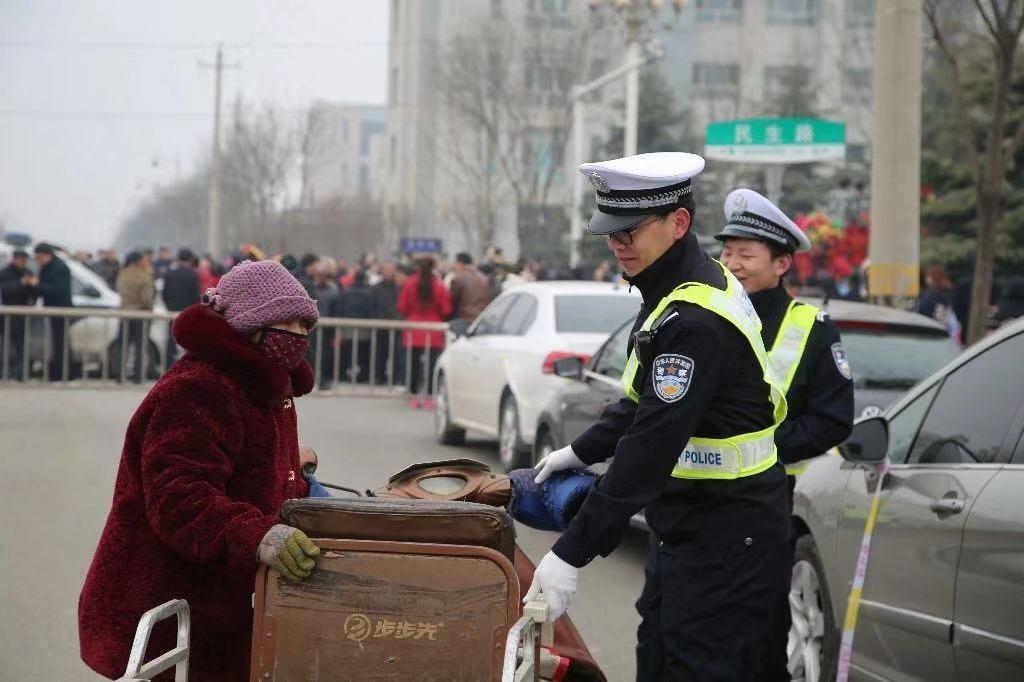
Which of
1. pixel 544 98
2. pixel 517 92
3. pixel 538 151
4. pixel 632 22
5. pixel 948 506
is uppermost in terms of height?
pixel 517 92

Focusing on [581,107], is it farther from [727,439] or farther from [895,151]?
[727,439]

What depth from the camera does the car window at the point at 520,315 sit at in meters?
13.1

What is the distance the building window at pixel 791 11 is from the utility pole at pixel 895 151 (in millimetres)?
55067

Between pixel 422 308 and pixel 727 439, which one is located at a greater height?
pixel 727 439

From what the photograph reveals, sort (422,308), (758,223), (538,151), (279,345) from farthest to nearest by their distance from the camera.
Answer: (538,151)
(422,308)
(758,223)
(279,345)

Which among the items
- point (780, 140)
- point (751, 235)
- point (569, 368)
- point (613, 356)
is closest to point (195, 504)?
point (751, 235)

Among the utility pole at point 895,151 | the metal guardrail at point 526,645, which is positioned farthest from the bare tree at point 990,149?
the metal guardrail at point 526,645

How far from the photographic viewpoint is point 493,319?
14266 millimetres

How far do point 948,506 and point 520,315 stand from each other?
8678 millimetres

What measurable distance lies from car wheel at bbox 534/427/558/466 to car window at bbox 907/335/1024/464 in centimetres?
523

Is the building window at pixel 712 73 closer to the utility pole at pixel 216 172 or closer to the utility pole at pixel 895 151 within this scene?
the utility pole at pixel 216 172

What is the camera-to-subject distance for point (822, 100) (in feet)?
177

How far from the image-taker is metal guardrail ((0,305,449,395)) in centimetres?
1920

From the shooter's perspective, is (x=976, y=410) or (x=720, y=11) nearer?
(x=976, y=410)
